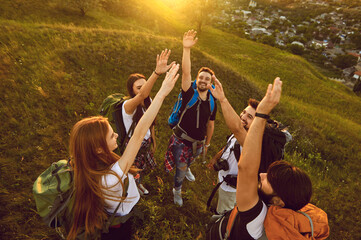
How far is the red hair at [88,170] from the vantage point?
1692 mm

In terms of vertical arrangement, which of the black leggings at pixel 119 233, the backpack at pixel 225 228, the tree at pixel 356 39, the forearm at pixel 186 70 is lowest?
the black leggings at pixel 119 233

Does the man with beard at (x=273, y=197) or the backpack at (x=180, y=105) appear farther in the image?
the backpack at (x=180, y=105)

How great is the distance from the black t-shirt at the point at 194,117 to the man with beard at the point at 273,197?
6.43ft

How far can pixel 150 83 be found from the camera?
2.72 m

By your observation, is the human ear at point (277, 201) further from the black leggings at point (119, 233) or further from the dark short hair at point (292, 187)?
the black leggings at point (119, 233)

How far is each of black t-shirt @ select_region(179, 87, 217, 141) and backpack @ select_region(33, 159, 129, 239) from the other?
1908 mm

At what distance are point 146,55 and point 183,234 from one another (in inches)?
365

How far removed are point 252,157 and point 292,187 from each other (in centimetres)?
48

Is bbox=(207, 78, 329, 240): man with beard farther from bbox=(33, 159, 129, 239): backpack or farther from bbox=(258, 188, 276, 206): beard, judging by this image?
bbox=(33, 159, 129, 239): backpack

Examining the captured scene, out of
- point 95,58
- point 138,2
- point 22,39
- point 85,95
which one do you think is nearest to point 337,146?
point 85,95

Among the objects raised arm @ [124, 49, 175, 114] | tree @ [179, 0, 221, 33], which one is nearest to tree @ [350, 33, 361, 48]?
tree @ [179, 0, 221, 33]

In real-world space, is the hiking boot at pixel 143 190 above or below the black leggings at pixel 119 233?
below

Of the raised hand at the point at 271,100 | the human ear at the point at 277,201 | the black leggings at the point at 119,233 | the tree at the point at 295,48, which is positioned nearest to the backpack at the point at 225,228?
the human ear at the point at 277,201

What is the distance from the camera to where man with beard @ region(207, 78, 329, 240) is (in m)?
1.39
